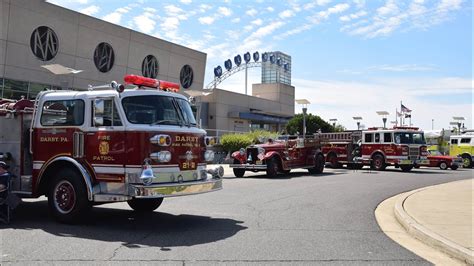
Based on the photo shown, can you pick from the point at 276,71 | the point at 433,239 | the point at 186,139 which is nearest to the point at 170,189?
the point at 186,139

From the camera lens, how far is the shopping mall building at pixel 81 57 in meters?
29.7

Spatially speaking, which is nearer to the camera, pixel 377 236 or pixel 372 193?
pixel 377 236

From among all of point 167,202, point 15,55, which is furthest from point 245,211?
point 15,55

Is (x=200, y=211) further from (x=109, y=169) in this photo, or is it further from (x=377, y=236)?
(x=377, y=236)

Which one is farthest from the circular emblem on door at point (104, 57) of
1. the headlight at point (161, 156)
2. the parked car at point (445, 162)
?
the headlight at point (161, 156)

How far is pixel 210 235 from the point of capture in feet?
26.3

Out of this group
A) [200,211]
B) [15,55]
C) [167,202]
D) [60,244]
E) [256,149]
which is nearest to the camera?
[60,244]

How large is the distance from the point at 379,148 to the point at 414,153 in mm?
1917

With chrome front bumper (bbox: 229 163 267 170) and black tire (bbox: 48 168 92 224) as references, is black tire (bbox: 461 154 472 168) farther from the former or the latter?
black tire (bbox: 48 168 92 224)

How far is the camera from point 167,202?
1220cm

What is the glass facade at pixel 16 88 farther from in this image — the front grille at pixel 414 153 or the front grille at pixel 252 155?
the front grille at pixel 414 153

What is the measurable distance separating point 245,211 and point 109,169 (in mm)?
3637

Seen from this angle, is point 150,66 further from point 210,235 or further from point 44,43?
point 210,235

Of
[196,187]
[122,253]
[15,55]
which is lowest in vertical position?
[122,253]
